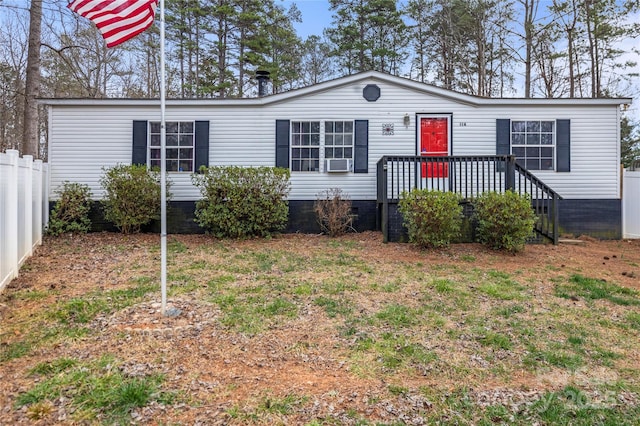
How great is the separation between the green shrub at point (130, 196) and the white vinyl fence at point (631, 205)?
34.4ft

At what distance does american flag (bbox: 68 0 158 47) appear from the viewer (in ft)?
13.3

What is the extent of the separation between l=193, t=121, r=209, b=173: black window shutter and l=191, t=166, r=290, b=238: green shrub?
3.39 ft

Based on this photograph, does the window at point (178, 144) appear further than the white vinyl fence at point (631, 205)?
Yes

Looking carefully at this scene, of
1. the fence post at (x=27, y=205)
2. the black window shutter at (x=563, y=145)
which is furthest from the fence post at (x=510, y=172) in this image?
the fence post at (x=27, y=205)

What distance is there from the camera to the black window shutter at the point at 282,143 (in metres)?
9.00

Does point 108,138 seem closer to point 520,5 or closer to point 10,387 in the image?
point 10,387

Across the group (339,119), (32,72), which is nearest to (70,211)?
(32,72)

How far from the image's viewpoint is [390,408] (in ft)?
7.72

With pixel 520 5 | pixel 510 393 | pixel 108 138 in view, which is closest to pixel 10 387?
pixel 510 393

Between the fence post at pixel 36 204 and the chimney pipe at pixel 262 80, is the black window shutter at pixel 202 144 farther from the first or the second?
the fence post at pixel 36 204

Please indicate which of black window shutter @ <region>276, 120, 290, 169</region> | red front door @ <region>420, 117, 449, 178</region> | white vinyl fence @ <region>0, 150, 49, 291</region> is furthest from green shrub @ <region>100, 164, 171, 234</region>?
red front door @ <region>420, 117, 449, 178</region>

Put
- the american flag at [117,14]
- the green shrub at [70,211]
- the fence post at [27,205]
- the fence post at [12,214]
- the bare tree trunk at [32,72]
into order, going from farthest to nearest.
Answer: the bare tree trunk at [32,72] < the green shrub at [70,211] < the fence post at [27,205] < the fence post at [12,214] < the american flag at [117,14]

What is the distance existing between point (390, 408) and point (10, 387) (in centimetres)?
241

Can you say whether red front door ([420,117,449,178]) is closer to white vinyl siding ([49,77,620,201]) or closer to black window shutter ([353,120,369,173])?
white vinyl siding ([49,77,620,201])
